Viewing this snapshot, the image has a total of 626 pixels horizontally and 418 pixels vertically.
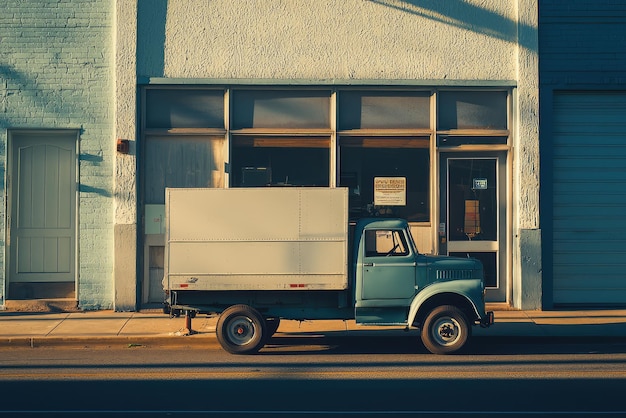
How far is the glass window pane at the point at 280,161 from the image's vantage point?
1475 centimetres

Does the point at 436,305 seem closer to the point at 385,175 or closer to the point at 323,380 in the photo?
the point at 323,380

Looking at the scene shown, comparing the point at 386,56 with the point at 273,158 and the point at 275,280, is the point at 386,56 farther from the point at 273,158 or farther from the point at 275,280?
the point at 275,280

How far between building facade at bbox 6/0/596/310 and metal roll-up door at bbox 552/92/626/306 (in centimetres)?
28

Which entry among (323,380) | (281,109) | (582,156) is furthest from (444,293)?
(582,156)

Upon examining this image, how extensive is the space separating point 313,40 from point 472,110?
314cm

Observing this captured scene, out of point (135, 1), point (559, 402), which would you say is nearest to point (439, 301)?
point (559, 402)

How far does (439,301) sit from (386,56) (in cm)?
529

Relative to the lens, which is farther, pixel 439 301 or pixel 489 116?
pixel 489 116

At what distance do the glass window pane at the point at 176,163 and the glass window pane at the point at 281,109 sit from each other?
641 millimetres

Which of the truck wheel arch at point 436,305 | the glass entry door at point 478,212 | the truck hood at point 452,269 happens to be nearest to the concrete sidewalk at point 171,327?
the glass entry door at point 478,212

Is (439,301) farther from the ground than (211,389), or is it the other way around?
(439,301)

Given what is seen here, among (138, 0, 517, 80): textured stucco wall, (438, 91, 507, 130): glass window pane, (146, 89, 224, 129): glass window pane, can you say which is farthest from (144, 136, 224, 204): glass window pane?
(438, 91, 507, 130): glass window pane

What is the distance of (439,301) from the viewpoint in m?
11.3

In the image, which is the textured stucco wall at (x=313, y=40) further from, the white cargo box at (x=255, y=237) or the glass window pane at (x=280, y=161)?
the white cargo box at (x=255, y=237)
